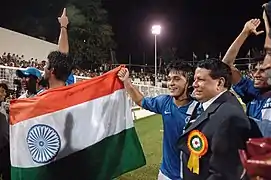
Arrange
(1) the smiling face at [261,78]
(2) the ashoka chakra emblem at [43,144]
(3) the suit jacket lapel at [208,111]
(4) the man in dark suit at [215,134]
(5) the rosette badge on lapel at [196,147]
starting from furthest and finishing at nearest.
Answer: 1. (2) the ashoka chakra emblem at [43,144]
2. (3) the suit jacket lapel at [208,111]
3. (5) the rosette badge on lapel at [196,147]
4. (4) the man in dark suit at [215,134]
5. (1) the smiling face at [261,78]

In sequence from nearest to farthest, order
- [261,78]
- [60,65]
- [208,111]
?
1. [261,78]
2. [208,111]
3. [60,65]

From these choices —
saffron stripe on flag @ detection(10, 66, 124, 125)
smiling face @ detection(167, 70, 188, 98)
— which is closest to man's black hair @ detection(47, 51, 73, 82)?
saffron stripe on flag @ detection(10, 66, 124, 125)

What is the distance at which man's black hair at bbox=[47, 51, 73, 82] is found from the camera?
3.54 metres

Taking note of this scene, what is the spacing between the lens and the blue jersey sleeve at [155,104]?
4.39 m

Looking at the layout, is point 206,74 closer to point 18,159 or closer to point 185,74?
point 185,74

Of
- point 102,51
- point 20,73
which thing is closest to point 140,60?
point 102,51

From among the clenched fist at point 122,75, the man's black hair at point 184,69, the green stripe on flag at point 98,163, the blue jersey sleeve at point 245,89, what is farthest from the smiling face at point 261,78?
the clenched fist at point 122,75

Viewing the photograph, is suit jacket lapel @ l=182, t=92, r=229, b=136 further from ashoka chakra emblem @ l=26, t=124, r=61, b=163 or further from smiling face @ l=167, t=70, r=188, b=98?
smiling face @ l=167, t=70, r=188, b=98

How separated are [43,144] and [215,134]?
4.75ft

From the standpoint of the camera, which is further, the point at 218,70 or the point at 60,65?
the point at 60,65

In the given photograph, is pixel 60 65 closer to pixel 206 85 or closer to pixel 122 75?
pixel 122 75

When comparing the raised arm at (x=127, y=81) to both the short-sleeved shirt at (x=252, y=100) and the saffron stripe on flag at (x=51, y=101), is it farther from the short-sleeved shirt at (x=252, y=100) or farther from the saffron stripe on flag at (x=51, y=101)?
the short-sleeved shirt at (x=252, y=100)

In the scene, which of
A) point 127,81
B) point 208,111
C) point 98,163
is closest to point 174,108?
point 127,81

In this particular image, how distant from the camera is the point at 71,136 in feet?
11.7
